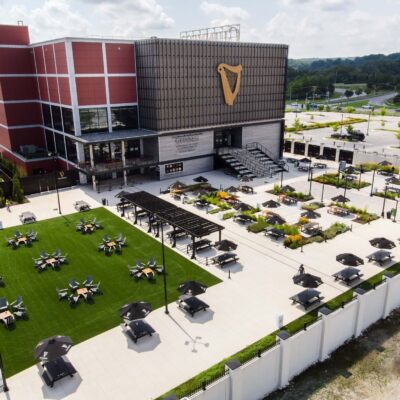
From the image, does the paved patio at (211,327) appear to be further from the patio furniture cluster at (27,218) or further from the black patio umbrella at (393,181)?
the patio furniture cluster at (27,218)

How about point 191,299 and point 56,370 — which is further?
point 191,299

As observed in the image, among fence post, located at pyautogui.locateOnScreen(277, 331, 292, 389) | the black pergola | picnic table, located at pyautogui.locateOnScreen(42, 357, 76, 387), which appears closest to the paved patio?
picnic table, located at pyautogui.locateOnScreen(42, 357, 76, 387)

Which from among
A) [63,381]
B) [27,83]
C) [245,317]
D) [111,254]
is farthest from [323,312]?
[27,83]

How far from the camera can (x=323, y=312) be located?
67.9 ft

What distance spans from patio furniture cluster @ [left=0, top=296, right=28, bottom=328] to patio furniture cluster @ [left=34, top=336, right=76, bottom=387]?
15.4 feet

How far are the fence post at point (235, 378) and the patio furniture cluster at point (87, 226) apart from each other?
2380 cm

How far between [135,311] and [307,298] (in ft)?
35.3

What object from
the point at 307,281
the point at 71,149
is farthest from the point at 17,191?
the point at 307,281

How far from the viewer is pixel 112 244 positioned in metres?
33.7

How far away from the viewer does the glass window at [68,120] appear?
5186 cm

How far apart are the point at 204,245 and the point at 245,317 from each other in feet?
33.9

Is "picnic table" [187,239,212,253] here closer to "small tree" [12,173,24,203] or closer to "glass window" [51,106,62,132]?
"small tree" [12,173,24,203]

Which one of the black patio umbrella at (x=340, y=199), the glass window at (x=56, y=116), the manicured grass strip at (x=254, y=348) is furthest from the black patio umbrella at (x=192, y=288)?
the glass window at (x=56, y=116)

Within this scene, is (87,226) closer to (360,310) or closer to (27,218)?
(27,218)
